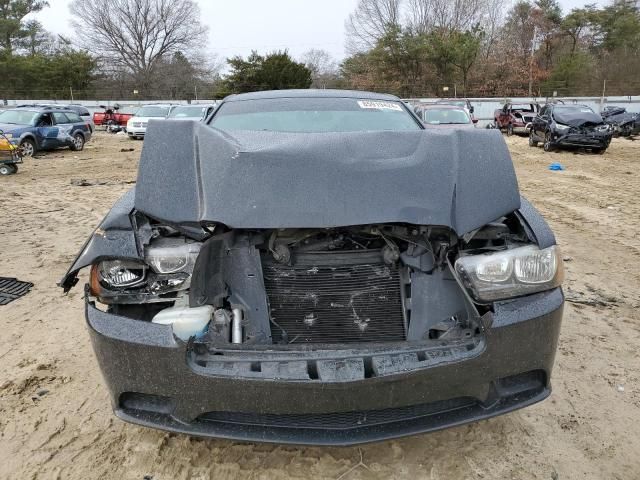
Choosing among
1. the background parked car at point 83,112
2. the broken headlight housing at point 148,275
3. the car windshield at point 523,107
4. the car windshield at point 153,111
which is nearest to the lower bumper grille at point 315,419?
the broken headlight housing at point 148,275

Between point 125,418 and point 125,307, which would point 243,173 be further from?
point 125,418

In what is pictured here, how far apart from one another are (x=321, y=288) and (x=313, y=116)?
1.58m

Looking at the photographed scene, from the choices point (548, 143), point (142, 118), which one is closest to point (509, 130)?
point (548, 143)

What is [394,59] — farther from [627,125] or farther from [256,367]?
[256,367]

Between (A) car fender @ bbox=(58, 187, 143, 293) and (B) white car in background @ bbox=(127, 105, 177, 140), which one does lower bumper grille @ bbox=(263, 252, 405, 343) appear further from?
(B) white car in background @ bbox=(127, 105, 177, 140)

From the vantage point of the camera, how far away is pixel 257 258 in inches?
84.7

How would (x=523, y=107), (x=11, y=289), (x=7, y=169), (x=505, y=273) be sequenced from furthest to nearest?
(x=523, y=107)
(x=7, y=169)
(x=11, y=289)
(x=505, y=273)

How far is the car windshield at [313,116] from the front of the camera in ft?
10.7

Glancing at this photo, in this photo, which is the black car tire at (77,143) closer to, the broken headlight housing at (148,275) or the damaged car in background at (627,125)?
the broken headlight housing at (148,275)

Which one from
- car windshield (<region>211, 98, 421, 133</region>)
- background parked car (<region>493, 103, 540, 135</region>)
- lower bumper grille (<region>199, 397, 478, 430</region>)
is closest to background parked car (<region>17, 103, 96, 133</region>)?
car windshield (<region>211, 98, 421, 133</region>)

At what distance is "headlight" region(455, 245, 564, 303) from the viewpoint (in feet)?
6.50

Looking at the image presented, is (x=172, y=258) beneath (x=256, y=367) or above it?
above

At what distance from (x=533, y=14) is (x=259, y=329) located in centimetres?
5280

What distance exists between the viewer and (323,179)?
205 cm
